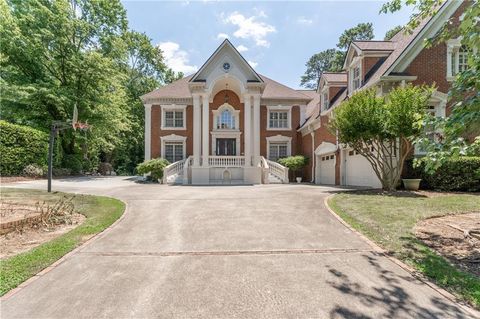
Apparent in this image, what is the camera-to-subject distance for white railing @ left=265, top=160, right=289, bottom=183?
20.5m

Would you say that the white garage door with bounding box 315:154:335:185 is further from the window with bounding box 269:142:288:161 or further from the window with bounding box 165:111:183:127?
the window with bounding box 165:111:183:127

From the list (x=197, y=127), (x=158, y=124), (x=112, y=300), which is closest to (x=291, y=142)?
(x=197, y=127)

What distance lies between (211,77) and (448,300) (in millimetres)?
19196

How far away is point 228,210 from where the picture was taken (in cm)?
916

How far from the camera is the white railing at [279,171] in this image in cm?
2047

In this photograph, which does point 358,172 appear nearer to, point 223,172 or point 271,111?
point 223,172

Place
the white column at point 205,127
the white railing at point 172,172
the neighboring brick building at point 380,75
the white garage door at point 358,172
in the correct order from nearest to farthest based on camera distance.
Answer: the neighboring brick building at point 380,75
the white garage door at point 358,172
the white railing at point 172,172
the white column at point 205,127

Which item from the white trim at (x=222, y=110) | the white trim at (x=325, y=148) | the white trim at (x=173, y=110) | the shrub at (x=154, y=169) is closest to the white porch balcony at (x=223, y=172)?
the shrub at (x=154, y=169)

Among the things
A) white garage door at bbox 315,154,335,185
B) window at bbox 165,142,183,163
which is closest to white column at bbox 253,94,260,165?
white garage door at bbox 315,154,335,185

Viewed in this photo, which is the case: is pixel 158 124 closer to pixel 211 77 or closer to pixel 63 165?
pixel 211 77

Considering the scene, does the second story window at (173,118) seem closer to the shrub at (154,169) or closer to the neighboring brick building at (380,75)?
the shrub at (154,169)

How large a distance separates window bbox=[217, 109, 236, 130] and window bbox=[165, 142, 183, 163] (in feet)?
12.8

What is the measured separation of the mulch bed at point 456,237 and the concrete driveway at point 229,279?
53.1 inches

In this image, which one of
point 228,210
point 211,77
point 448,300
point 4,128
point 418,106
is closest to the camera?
point 448,300
